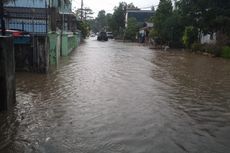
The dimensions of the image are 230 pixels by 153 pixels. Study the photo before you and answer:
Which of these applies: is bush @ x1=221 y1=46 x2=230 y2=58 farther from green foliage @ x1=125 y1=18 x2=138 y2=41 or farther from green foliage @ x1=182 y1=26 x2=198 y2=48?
green foliage @ x1=125 y1=18 x2=138 y2=41

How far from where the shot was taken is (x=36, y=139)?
6.61 m

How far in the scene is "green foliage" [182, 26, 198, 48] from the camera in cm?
4075

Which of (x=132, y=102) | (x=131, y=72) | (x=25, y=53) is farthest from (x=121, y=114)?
(x=131, y=72)

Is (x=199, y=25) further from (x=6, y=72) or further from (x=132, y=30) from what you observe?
(x=132, y=30)

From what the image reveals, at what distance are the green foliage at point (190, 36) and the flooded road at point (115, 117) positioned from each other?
89.9 ft

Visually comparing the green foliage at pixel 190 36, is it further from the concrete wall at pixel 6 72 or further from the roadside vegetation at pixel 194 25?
the concrete wall at pixel 6 72

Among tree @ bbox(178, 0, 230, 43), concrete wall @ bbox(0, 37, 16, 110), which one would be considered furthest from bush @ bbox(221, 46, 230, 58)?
concrete wall @ bbox(0, 37, 16, 110)

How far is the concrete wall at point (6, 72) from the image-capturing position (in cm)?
828

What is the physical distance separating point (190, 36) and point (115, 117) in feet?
113

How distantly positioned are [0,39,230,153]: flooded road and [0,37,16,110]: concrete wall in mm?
349

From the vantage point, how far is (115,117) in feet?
27.5

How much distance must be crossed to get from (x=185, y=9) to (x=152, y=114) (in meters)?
30.2

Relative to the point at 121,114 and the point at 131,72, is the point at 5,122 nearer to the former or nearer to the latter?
the point at 121,114

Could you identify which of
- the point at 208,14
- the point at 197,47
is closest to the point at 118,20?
the point at 197,47
